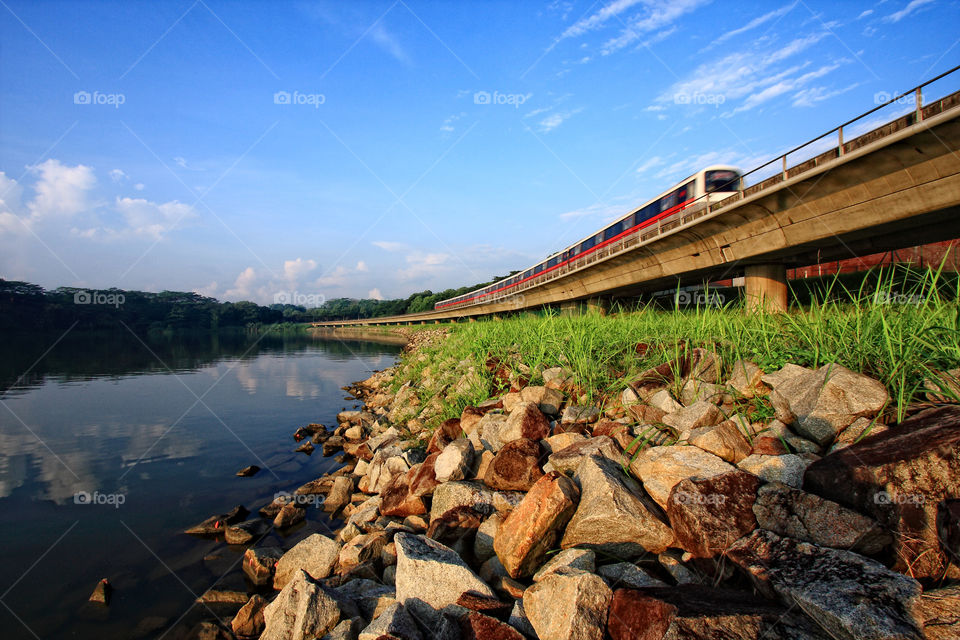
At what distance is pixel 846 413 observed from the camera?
10.3 feet

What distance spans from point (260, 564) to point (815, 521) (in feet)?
18.3

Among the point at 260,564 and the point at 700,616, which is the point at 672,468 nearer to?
the point at 700,616

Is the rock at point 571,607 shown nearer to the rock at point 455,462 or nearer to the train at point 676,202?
the rock at point 455,462

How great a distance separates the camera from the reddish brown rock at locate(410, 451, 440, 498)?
4.97 metres

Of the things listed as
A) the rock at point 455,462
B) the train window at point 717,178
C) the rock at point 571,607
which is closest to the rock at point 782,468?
the rock at point 571,607

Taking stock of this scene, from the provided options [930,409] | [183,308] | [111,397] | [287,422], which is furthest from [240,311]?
Result: [930,409]

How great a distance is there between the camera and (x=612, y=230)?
2547 centimetres

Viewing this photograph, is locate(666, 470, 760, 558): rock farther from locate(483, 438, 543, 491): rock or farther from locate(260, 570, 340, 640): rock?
locate(260, 570, 340, 640): rock

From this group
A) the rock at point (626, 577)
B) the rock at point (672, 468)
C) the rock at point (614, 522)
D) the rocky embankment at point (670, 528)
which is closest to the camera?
the rocky embankment at point (670, 528)

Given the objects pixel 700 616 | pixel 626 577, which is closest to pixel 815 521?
pixel 700 616

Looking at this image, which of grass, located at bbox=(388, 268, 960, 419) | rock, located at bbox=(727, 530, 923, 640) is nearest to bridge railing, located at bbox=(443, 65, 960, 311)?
grass, located at bbox=(388, 268, 960, 419)

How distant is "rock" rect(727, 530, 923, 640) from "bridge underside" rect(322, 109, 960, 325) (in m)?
5.54

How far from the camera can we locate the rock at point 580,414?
479 centimetres

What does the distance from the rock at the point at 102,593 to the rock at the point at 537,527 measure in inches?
197
